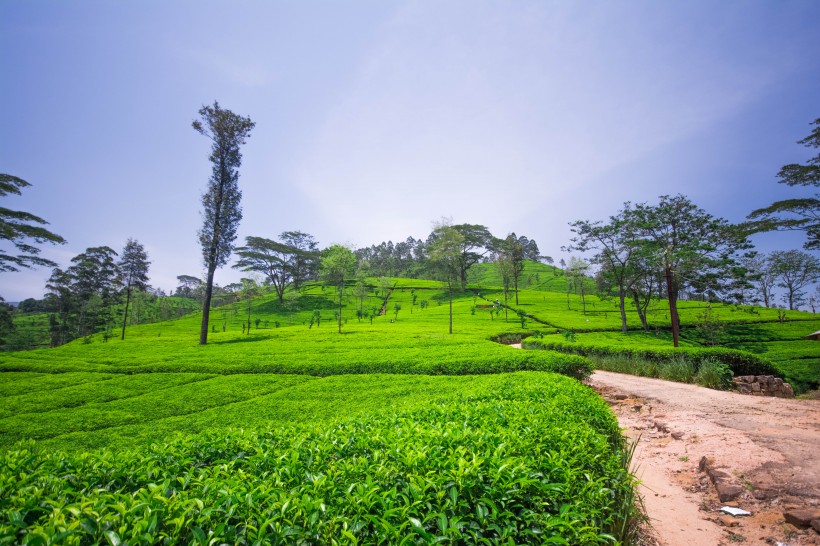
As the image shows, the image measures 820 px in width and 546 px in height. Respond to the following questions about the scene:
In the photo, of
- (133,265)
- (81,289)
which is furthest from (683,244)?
(81,289)

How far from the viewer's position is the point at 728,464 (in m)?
6.54

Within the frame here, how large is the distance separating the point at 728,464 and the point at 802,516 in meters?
2.07

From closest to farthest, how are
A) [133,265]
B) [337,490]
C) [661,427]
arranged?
1. [337,490]
2. [661,427]
3. [133,265]

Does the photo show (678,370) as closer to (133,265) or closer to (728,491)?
(728,491)

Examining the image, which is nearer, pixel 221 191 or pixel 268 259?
pixel 221 191

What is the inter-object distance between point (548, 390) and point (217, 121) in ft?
120

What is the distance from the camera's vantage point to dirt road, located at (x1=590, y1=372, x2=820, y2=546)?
16.1 feet

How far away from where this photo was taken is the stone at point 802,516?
4570 mm

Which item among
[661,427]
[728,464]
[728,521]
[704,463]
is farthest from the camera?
[661,427]

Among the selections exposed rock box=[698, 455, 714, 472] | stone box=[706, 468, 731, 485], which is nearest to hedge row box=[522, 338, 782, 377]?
exposed rock box=[698, 455, 714, 472]

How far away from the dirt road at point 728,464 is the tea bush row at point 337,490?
90.3 inches

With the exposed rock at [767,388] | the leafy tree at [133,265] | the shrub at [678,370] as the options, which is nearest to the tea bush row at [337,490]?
the exposed rock at [767,388]

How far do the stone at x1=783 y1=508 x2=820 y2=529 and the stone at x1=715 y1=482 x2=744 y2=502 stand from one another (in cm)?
75

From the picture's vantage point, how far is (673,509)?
18.2 ft
